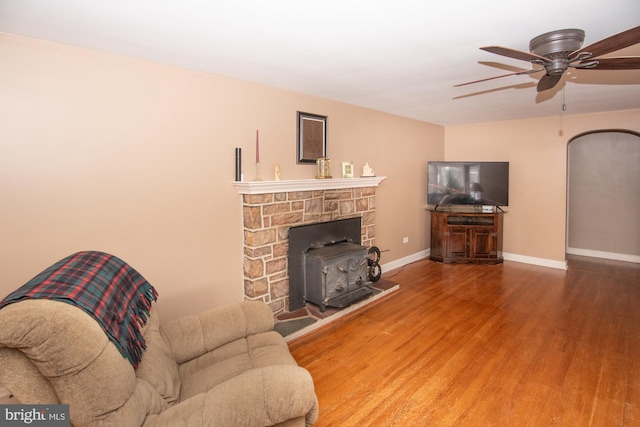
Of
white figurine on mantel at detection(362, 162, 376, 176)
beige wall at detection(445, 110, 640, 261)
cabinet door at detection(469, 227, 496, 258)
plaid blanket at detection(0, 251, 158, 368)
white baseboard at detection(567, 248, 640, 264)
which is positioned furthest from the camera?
white baseboard at detection(567, 248, 640, 264)

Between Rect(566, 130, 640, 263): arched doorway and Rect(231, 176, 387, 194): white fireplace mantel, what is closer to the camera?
Rect(231, 176, 387, 194): white fireplace mantel

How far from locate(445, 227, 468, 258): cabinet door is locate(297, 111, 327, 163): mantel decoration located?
2715 millimetres

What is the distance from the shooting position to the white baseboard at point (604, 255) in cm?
554

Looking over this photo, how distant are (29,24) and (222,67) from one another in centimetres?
119

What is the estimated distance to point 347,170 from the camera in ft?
13.7

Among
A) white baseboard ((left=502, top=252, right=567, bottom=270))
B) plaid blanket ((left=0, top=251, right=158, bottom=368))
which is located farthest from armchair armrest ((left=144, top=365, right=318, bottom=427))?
white baseboard ((left=502, top=252, right=567, bottom=270))

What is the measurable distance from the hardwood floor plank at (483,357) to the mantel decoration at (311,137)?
1754mm

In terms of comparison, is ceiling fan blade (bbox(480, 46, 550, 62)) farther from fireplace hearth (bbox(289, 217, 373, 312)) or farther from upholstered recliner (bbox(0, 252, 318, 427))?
fireplace hearth (bbox(289, 217, 373, 312))

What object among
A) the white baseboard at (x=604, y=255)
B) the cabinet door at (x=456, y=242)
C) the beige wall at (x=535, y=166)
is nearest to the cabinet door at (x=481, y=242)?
the cabinet door at (x=456, y=242)

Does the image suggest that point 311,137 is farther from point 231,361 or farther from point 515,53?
point 231,361

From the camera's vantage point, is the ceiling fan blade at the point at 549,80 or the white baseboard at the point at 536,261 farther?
the white baseboard at the point at 536,261

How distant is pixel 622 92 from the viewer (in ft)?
11.8

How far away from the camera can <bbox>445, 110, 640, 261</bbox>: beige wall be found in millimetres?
5047

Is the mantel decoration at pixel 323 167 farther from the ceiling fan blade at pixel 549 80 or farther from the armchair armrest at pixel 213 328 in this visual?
the ceiling fan blade at pixel 549 80
